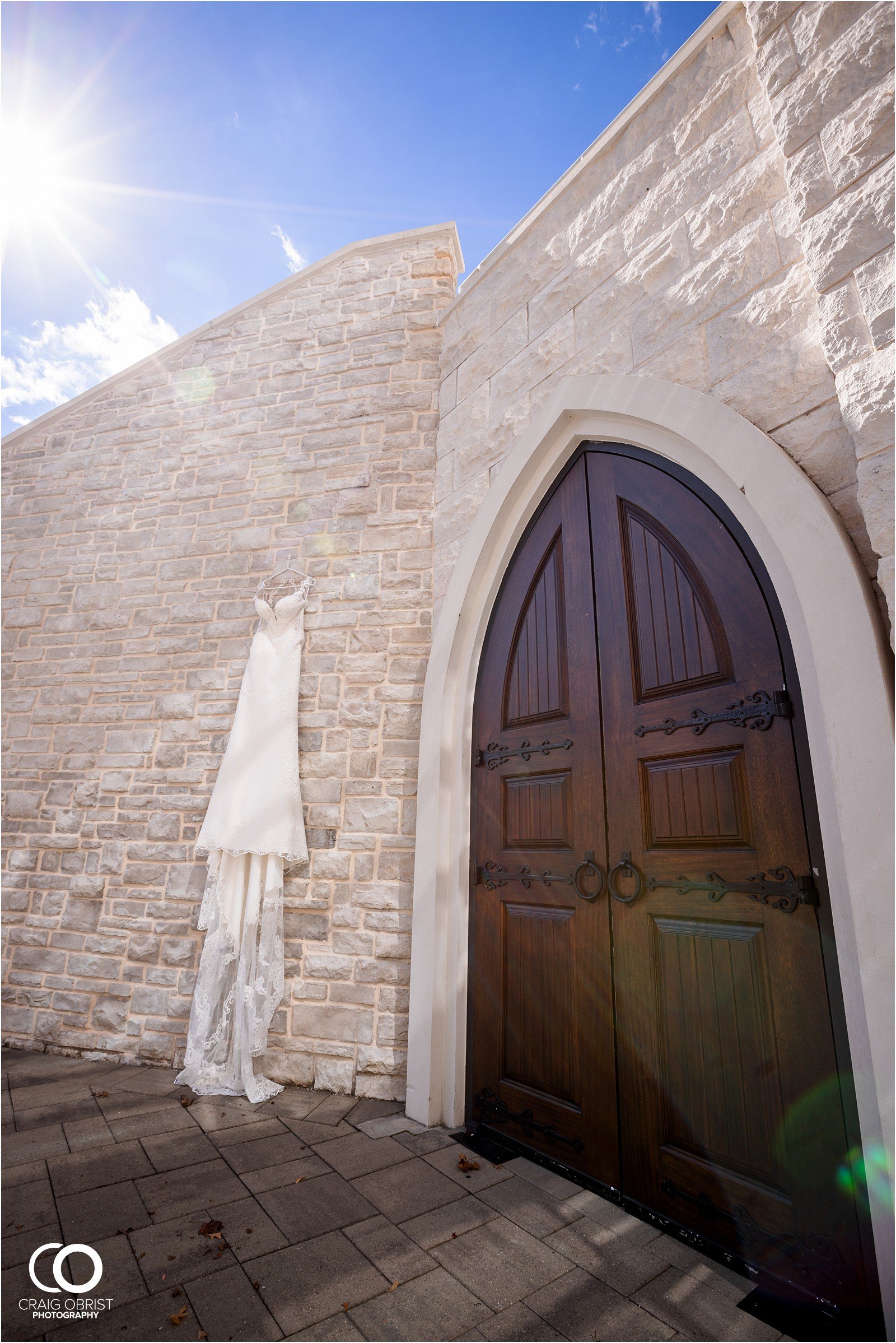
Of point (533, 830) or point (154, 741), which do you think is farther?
point (154, 741)

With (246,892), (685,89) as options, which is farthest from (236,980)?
(685,89)

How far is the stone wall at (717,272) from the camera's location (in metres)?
1.62

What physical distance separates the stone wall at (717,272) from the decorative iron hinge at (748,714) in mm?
489

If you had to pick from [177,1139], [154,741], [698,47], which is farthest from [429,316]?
[177,1139]

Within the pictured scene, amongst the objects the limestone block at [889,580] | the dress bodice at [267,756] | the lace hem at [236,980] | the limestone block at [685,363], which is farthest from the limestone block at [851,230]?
the lace hem at [236,980]

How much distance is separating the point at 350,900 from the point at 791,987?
2.32 meters

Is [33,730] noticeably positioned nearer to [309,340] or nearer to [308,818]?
[308,818]

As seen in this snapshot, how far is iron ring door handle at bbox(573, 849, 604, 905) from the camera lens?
2496mm

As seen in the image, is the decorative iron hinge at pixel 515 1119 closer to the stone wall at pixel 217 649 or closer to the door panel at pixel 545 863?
the door panel at pixel 545 863

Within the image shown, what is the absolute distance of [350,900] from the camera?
Answer: 3504mm

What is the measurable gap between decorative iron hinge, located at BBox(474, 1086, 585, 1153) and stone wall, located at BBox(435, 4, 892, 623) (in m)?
2.37

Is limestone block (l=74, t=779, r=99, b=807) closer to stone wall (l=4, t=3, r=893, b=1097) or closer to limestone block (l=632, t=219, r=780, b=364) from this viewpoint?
stone wall (l=4, t=3, r=893, b=1097)

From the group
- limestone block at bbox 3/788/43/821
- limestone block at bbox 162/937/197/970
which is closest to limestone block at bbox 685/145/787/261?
limestone block at bbox 162/937/197/970

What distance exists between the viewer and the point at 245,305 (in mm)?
4988
